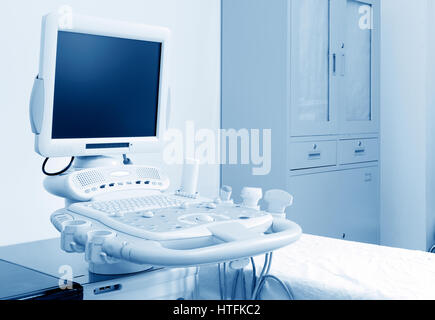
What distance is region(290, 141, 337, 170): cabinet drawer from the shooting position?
7.69ft

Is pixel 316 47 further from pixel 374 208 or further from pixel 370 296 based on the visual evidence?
pixel 370 296

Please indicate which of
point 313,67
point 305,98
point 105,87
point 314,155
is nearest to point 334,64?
point 313,67

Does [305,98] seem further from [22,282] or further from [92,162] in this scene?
[22,282]

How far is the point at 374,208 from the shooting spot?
115 inches

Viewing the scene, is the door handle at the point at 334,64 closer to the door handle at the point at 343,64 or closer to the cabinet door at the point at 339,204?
the door handle at the point at 343,64

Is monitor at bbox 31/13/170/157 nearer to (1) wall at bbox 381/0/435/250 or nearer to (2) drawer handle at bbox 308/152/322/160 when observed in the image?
(2) drawer handle at bbox 308/152/322/160

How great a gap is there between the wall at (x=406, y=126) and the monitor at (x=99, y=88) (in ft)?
6.84

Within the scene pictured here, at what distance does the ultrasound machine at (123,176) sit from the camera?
105 cm

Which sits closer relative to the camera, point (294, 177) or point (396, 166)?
point (294, 177)

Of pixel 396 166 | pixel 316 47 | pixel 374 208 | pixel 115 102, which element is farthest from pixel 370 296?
pixel 396 166

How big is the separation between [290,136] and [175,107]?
513 mm

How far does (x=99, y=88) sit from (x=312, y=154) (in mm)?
1254

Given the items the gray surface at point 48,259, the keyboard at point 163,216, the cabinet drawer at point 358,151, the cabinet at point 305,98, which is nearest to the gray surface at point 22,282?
the gray surface at point 48,259

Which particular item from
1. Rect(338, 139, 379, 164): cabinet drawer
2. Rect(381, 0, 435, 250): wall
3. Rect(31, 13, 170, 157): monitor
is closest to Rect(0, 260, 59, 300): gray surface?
Rect(31, 13, 170, 157): monitor
